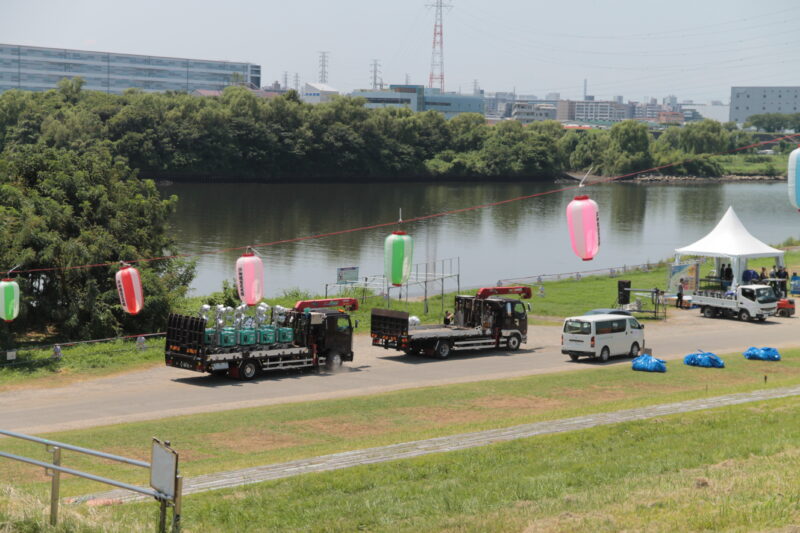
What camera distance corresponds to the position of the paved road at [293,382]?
23.9 meters

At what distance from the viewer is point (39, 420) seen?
74.7 ft

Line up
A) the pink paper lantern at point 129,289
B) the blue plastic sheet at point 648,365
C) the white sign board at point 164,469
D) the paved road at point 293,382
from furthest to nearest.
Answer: the pink paper lantern at point 129,289 < the blue plastic sheet at point 648,365 < the paved road at point 293,382 < the white sign board at point 164,469

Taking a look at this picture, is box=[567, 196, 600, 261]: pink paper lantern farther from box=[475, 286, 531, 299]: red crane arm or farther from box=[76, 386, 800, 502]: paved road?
box=[475, 286, 531, 299]: red crane arm

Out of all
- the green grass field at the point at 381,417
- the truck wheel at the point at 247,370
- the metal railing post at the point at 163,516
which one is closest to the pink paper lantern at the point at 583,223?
the green grass field at the point at 381,417

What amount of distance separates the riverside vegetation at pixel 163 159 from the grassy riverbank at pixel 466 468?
524 inches

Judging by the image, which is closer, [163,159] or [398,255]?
[398,255]

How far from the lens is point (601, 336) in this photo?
32750mm

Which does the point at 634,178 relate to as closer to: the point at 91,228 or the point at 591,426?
the point at 91,228

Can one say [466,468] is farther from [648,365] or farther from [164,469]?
[648,365]

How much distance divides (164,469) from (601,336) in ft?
81.9

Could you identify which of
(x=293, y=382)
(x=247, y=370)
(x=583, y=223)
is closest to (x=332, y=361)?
(x=293, y=382)

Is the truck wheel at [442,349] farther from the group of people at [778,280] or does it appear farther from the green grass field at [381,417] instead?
the group of people at [778,280]

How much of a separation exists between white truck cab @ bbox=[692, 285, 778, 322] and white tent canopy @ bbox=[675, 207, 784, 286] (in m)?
1.95

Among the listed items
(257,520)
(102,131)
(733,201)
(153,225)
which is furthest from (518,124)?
(257,520)
